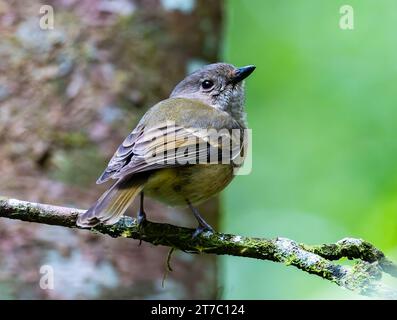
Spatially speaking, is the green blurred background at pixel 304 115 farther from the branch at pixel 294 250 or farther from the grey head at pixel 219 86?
the branch at pixel 294 250

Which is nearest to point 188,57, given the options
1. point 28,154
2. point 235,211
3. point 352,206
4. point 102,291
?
point 28,154

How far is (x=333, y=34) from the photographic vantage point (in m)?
7.77

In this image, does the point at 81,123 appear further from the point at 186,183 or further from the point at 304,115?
the point at 304,115

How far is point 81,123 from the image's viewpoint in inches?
169

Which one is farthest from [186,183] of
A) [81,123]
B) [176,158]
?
[81,123]

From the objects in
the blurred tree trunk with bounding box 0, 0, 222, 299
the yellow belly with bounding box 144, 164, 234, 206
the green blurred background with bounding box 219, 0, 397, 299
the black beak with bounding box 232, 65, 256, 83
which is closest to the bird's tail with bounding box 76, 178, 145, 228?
the yellow belly with bounding box 144, 164, 234, 206

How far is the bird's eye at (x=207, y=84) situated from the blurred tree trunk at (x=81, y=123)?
1.10ft

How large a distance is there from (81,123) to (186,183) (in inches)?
42.3

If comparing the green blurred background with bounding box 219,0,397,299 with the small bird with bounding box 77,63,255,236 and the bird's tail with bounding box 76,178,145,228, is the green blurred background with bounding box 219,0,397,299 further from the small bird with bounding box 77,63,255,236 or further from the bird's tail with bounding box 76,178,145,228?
the bird's tail with bounding box 76,178,145,228

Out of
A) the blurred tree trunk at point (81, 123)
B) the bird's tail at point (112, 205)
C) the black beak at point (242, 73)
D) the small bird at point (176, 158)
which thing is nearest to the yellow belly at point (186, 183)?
the small bird at point (176, 158)

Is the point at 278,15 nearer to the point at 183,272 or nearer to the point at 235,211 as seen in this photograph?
the point at 235,211

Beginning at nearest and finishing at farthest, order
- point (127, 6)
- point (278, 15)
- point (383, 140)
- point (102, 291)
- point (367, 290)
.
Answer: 1. point (367, 290)
2. point (102, 291)
3. point (127, 6)
4. point (383, 140)
5. point (278, 15)

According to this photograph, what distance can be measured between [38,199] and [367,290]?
220 centimetres

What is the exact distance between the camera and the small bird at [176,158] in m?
3.22
